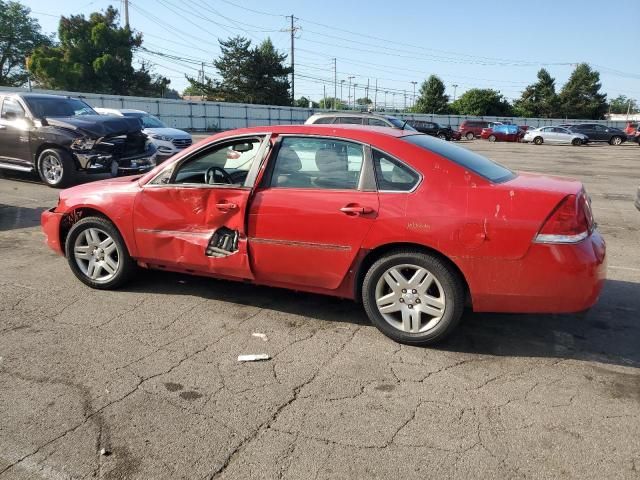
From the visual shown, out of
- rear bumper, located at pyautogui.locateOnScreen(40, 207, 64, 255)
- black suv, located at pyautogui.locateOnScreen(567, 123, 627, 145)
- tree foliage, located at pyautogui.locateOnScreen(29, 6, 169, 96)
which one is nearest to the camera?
rear bumper, located at pyautogui.locateOnScreen(40, 207, 64, 255)

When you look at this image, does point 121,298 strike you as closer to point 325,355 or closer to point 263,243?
point 263,243

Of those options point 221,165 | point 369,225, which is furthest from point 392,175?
point 221,165

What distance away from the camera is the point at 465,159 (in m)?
4.14

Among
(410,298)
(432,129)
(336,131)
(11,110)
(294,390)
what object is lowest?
(294,390)

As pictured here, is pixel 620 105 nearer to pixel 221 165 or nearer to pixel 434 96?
pixel 434 96

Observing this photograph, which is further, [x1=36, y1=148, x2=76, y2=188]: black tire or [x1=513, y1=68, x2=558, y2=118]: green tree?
[x1=513, y1=68, x2=558, y2=118]: green tree

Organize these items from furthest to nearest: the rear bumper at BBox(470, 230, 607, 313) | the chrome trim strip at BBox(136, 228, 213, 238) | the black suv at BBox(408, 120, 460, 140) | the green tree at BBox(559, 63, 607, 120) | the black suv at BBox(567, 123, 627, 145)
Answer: the green tree at BBox(559, 63, 607, 120) < the black suv at BBox(567, 123, 627, 145) < the black suv at BBox(408, 120, 460, 140) < the chrome trim strip at BBox(136, 228, 213, 238) < the rear bumper at BBox(470, 230, 607, 313)

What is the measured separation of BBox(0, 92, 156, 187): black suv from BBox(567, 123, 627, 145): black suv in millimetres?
37701

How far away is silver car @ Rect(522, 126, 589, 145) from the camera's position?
129 ft

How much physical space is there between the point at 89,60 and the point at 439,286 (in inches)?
2396

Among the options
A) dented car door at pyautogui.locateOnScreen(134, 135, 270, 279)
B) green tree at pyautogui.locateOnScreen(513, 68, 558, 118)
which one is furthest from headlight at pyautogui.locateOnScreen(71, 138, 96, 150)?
green tree at pyautogui.locateOnScreen(513, 68, 558, 118)

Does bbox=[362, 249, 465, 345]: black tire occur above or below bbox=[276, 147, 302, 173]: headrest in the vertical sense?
below

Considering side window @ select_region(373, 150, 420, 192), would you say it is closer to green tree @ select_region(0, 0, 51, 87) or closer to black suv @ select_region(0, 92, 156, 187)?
black suv @ select_region(0, 92, 156, 187)

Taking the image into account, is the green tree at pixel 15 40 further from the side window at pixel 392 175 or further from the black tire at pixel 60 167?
the side window at pixel 392 175
